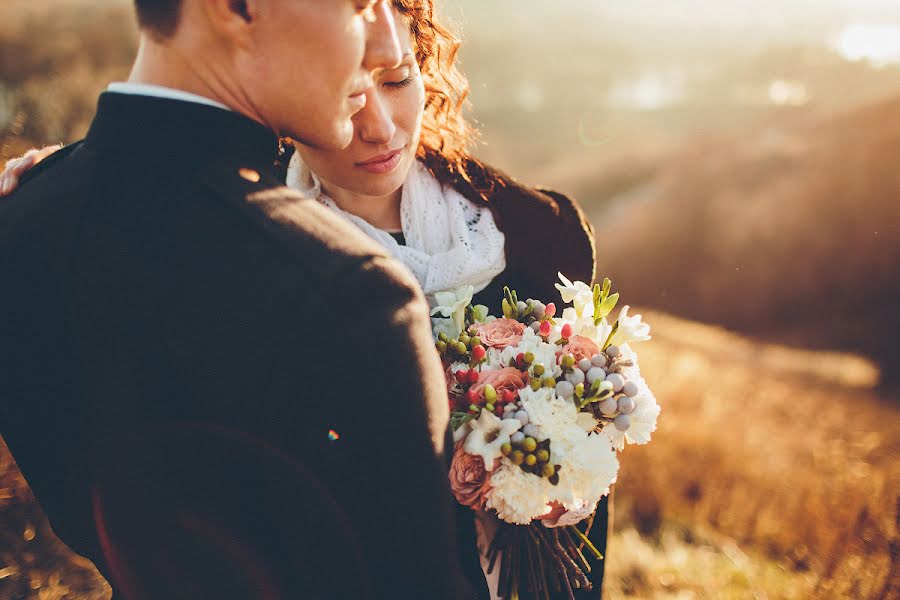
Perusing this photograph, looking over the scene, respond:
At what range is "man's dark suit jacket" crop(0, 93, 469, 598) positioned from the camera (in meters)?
0.93

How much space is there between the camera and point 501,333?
1.69 metres

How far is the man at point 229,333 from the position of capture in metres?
0.93

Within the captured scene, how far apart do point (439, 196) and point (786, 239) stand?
1469 centimetres

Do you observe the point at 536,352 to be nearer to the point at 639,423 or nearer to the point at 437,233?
the point at 639,423

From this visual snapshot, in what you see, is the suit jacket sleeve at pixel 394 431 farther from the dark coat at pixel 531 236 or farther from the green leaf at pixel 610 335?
the dark coat at pixel 531 236

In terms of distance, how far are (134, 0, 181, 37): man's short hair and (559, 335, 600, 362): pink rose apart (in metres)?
1.16

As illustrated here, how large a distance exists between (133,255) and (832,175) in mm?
17754

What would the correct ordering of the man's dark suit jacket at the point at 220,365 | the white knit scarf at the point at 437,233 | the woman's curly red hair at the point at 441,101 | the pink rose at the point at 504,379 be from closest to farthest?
the man's dark suit jacket at the point at 220,365 < the pink rose at the point at 504,379 < the white knit scarf at the point at 437,233 < the woman's curly red hair at the point at 441,101

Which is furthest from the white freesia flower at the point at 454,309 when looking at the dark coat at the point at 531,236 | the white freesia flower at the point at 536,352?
the dark coat at the point at 531,236

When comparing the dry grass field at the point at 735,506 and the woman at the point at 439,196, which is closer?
the woman at the point at 439,196

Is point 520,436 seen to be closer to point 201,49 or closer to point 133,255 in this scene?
point 133,255

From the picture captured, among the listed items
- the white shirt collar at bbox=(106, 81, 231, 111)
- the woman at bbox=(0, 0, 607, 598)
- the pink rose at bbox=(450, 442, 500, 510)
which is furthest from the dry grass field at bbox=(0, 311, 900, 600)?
the white shirt collar at bbox=(106, 81, 231, 111)

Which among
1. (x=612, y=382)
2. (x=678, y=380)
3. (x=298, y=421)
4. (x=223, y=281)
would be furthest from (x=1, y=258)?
(x=678, y=380)

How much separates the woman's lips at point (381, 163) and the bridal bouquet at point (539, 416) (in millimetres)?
474
